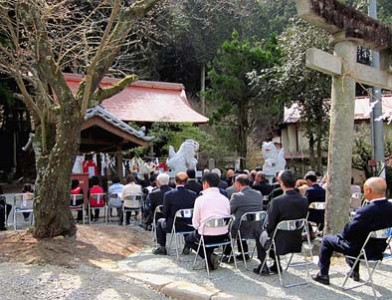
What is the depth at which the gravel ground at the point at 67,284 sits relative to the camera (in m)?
5.65

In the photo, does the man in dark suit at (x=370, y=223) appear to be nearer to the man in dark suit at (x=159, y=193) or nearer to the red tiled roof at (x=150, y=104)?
the man in dark suit at (x=159, y=193)

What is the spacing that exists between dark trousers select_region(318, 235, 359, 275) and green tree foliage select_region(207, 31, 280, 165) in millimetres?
16580

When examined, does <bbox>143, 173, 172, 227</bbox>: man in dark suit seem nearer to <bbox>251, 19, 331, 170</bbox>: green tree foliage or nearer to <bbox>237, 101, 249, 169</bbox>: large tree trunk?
<bbox>251, 19, 331, 170</bbox>: green tree foliage

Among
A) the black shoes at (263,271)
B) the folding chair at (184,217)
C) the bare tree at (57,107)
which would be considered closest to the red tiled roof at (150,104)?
the bare tree at (57,107)

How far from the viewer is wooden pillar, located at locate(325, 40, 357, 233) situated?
7250 mm

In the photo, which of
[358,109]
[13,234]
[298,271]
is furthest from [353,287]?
[358,109]

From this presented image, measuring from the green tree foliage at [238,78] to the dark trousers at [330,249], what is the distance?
16.6 m

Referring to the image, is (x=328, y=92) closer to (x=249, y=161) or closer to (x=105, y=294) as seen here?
(x=249, y=161)

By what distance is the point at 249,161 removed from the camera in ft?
84.0

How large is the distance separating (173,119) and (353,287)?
17.4 metres

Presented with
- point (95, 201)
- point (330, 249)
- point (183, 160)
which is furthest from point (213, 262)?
point (183, 160)

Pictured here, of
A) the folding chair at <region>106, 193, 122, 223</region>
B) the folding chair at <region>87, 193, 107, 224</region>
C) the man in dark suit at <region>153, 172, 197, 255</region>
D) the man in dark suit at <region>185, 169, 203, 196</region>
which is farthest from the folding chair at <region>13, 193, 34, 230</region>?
the man in dark suit at <region>153, 172, 197, 255</region>

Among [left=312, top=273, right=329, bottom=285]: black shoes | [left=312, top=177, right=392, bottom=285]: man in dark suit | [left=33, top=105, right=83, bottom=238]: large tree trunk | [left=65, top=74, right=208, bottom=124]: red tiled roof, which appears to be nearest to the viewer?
[left=312, top=177, right=392, bottom=285]: man in dark suit

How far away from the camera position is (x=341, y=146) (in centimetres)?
730
